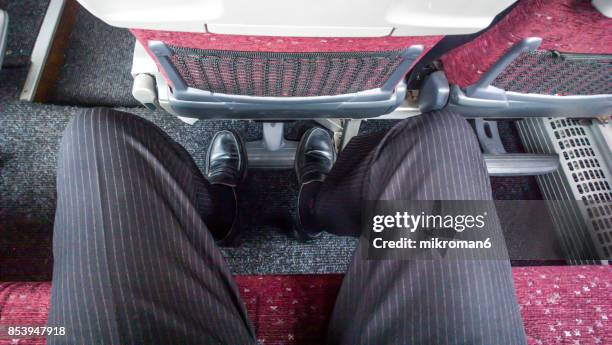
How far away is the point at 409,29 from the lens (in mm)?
469

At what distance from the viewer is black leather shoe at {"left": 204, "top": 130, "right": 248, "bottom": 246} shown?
3.39 feet

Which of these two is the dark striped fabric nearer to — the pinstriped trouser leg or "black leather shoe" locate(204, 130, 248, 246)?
the pinstriped trouser leg

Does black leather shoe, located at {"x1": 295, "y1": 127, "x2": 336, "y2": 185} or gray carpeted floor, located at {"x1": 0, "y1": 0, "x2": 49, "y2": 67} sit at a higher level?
gray carpeted floor, located at {"x1": 0, "y1": 0, "x2": 49, "y2": 67}

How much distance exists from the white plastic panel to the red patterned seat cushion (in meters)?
0.48

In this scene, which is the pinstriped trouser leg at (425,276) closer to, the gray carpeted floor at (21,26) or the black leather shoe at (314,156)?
the black leather shoe at (314,156)

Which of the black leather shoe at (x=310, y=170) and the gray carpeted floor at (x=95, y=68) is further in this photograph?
the gray carpeted floor at (x=95, y=68)

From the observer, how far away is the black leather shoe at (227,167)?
1034 millimetres

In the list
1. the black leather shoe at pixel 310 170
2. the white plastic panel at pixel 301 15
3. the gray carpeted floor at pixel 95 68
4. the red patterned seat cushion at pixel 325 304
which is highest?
the gray carpeted floor at pixel 95 68

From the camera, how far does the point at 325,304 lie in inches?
29.2

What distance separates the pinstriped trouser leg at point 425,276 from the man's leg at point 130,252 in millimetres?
206

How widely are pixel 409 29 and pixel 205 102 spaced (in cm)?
43

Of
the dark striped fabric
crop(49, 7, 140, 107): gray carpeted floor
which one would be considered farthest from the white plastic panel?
crop(49, 7, 140, 107): gray carpeted floor

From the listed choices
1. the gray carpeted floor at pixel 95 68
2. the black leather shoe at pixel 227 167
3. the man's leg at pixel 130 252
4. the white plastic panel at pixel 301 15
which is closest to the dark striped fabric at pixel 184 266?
the man's leg at pixel 130 252

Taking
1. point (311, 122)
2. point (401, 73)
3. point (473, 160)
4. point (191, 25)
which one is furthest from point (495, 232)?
point (311, 122)
